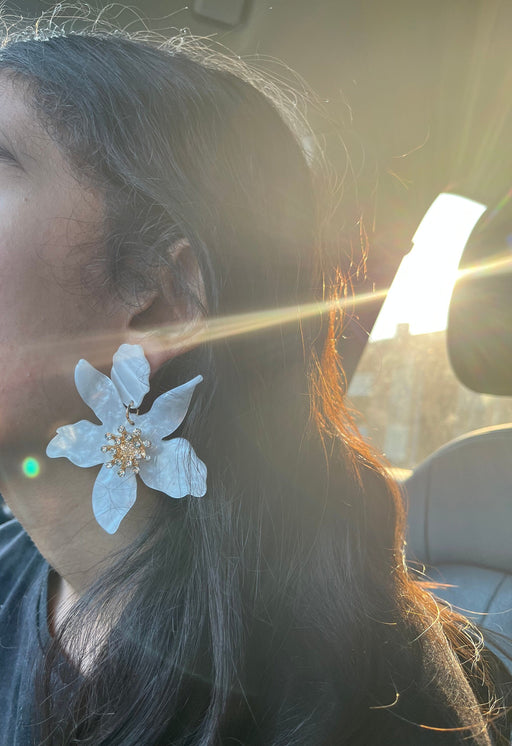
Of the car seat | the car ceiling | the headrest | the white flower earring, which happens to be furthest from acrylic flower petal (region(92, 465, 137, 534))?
the headrest

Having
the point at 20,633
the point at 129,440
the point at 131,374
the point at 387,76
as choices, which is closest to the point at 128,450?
the point at 129,440

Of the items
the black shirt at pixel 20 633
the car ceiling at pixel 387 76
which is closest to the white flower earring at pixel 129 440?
the black shirt at pixel 20 633

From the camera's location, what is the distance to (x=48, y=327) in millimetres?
1062

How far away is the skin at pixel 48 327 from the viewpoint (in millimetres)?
1057

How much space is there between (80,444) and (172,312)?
27 cm

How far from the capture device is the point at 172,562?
107 centimetres

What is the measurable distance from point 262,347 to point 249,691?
54 centimetres

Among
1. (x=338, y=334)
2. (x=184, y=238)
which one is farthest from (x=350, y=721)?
(x=184, y=238)

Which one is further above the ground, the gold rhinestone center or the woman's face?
the woman's face

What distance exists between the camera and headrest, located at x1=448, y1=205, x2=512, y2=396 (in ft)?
6.22

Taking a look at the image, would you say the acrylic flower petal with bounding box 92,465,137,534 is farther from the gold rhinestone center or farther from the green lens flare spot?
the green lens flare spot

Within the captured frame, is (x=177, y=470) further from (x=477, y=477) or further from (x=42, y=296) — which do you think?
(x=477, y=477)

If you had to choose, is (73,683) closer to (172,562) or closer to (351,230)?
(172,562)

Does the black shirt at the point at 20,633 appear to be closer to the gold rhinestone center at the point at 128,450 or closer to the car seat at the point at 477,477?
the gold rhinestone center at the point at 128,450
